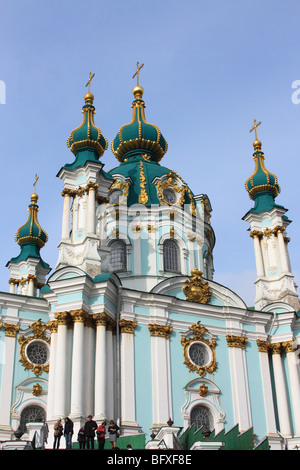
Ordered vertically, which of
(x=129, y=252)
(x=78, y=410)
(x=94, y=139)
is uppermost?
(x=94, y=139)

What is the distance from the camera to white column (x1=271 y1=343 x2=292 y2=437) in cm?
2198

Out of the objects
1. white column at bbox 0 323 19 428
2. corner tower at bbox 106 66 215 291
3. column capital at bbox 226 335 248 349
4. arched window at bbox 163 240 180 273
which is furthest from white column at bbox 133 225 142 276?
white column at bbox 0 323 19 428

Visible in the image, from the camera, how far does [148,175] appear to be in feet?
88.3

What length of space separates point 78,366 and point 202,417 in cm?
514

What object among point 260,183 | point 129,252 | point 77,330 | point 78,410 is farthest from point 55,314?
point 260,183

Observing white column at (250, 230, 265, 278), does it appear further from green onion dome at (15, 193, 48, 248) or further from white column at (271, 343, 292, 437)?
green onion dome at (15, 193, 48, 248)

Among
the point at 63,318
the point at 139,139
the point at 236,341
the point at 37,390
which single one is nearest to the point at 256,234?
the point at 236,341

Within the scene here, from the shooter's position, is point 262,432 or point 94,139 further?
point 94,139

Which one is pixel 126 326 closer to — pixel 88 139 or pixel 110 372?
pixel 110 372

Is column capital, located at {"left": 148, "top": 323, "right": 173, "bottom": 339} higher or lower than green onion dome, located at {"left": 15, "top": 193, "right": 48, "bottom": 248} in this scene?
lower

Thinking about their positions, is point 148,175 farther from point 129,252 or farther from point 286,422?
point 286,422

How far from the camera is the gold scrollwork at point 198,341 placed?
21.4 m

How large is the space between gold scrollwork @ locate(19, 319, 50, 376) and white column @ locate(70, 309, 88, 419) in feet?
7.05

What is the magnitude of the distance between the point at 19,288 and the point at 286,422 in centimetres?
1264
